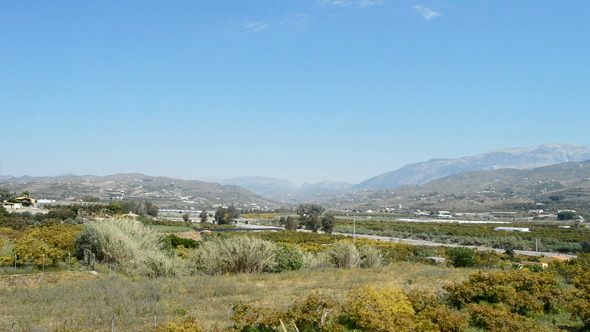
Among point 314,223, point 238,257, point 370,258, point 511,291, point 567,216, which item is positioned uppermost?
point 511,291

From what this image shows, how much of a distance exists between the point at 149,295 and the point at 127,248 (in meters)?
8.42

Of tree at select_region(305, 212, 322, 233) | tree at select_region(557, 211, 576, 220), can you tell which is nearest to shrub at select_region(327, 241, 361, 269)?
tree at select_region(305, 212, 322, 233)

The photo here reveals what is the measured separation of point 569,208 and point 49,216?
123402 millimetres

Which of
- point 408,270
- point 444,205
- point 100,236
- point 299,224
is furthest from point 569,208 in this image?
point 100,236

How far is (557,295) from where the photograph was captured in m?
12.3

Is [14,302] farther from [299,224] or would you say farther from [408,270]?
[299,224]

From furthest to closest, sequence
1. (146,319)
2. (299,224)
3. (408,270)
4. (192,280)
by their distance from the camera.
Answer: (299,224), (408,270), (192,280), (146,319)

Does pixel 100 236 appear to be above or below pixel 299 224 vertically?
above

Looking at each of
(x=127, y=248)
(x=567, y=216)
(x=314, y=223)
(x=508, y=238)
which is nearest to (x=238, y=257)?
(x=127, y=248)

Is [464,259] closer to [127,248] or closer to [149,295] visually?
[127,248]

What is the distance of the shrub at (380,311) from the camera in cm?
883

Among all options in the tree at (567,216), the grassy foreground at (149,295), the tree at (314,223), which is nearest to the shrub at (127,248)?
the grassy foreground at (149,295)

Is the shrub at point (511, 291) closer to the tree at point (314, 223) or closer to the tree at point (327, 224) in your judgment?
the tree at point (327, 224)

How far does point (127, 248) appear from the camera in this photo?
20281 mm
